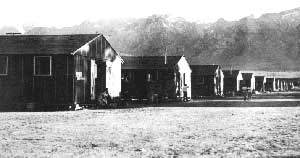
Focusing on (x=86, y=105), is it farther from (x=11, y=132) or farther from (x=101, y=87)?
(x=11, y=132)

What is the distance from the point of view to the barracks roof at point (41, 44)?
31.4 metres

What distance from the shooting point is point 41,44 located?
32469 mm

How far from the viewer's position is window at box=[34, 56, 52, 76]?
31188 millimetres

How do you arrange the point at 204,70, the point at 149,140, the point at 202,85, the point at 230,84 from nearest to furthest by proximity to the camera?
the point at 149,140 < the point at 202,85 < the point at 204,70 < the point at 230,84

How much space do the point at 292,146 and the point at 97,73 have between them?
25192 mm

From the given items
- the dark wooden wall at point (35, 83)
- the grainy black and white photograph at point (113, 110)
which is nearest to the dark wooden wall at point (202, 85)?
the grainy black and white photograph at point (113, 110)

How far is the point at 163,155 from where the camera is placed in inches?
433

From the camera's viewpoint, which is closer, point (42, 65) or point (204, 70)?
point (42, 65)

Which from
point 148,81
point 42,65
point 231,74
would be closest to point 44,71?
point 42,65

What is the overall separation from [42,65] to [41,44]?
181 centimetres

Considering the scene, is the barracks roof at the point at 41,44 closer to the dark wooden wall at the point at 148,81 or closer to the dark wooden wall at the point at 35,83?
the dark wooden wall at the point at 35,83

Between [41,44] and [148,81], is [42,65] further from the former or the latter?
[148,81]

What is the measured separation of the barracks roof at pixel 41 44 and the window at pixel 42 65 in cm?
47

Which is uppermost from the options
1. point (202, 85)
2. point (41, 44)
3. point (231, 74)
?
point (41, 44)
